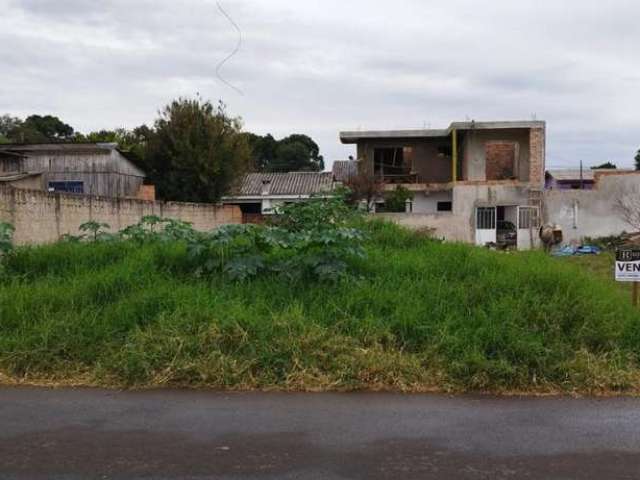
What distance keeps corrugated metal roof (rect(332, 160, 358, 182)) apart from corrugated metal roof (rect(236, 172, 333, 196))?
58.2 inches

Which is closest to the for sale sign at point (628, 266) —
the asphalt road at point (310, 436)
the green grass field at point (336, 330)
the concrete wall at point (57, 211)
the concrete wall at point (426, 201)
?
the green grass field at point (336, 330)

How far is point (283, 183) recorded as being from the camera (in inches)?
1464

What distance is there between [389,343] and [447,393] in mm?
835

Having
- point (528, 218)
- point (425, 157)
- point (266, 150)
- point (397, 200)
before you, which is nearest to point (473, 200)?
point (528, 218)

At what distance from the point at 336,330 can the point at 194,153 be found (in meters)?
22.8

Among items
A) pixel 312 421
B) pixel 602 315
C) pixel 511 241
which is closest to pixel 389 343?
pixel 312 421

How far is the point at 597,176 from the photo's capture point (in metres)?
26.2

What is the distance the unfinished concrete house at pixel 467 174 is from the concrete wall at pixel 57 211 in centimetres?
1110

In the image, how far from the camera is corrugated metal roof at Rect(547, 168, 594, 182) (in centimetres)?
4791

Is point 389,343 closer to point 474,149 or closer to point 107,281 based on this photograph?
point 107,281

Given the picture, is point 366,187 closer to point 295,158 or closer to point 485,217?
point 485,217

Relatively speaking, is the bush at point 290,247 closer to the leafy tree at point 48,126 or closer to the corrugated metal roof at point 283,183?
the corrugated metal roof at point 283,183

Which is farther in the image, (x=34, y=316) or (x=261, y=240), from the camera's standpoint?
(x=261, y=240)

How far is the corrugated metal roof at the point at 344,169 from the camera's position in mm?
30609
